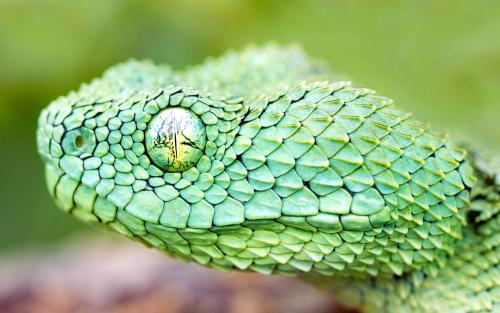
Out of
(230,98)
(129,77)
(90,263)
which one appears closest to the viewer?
(230,98)

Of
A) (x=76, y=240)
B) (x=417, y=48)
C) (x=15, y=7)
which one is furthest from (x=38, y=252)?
(x=417, y=48)

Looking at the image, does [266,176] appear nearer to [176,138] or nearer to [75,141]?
[176,138]

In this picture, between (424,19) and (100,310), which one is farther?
(424,19)

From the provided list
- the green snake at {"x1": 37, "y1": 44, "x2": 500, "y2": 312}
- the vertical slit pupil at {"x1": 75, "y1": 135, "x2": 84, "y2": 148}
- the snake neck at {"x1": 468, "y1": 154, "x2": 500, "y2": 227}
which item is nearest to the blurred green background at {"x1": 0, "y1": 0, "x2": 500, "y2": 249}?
the snake neck at {"x1": 468, "y1": 154, "x2": 500, "y2": 227}

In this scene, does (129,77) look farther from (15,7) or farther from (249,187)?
(15,7)

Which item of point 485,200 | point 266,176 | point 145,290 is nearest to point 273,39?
point 145,290

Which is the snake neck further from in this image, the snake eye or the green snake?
the snake eye

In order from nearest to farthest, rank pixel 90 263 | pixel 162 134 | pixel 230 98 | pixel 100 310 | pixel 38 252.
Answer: pixel 162 134 < pixel 230 98 < pixel 100 310 < pixel 90 263 < pixel 38 252
